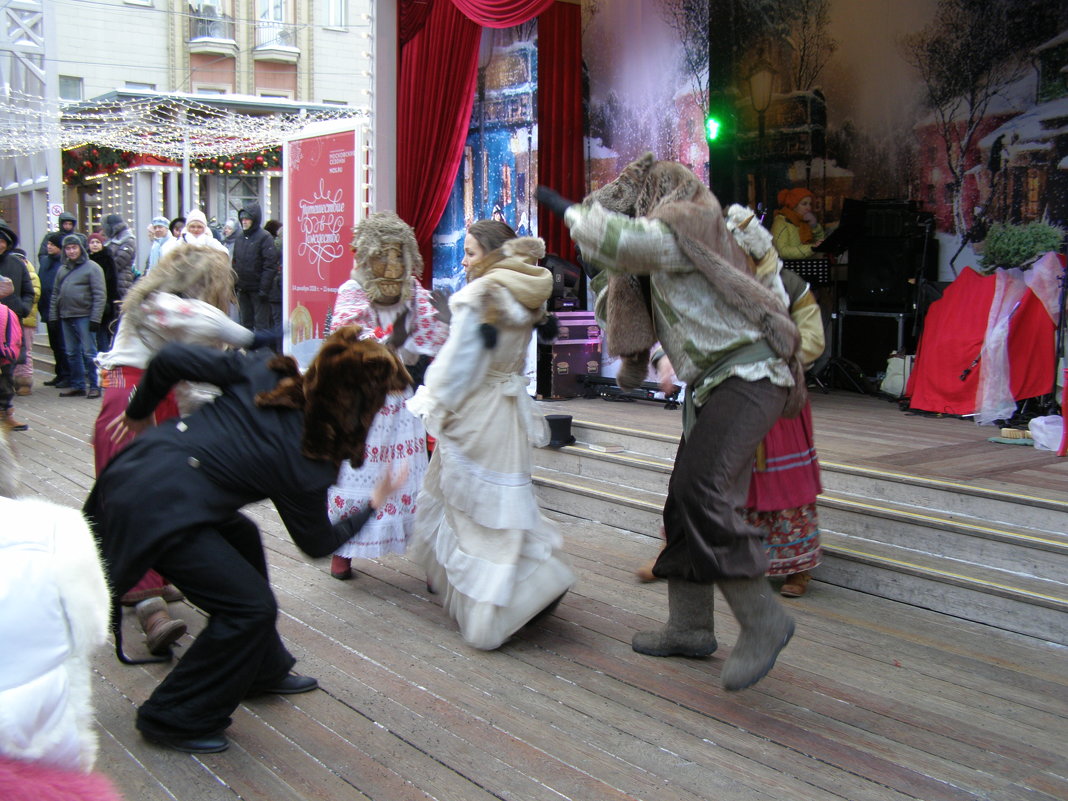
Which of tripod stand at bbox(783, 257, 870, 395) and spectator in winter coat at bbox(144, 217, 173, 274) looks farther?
spectator in winter coat at bbox(144, 217, 173, 274)

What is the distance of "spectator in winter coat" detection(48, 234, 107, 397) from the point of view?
11.0 metres

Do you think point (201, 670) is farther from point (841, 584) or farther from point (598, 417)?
point (598, 417)

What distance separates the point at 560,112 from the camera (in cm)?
948

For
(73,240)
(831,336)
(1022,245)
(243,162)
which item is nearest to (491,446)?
(1022,245)

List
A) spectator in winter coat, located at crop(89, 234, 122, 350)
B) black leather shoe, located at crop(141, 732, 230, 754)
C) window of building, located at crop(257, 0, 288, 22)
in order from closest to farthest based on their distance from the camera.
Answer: black leather shoe, located at crop(141, 732, 230, 754)
spectator in winter coat, located at crop(89, 234, 122, 350)
window of building, located at crop(257, 0, 288, 22)

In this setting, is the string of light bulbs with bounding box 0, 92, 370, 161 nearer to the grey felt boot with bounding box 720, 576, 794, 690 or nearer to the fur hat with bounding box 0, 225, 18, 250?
the fur hat with bounding box 0, 225, 18, 250

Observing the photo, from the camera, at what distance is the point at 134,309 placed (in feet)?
12.6

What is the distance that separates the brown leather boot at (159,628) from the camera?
3748 mm

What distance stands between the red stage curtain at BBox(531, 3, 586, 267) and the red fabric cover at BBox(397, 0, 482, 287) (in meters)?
0.70

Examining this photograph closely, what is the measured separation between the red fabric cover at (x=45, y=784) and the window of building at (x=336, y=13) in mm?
33147

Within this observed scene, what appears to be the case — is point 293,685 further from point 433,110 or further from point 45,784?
point 433,110

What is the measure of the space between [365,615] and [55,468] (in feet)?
13.3

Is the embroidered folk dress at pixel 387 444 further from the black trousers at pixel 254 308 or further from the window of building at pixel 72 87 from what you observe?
the window of building at pixel 72 87

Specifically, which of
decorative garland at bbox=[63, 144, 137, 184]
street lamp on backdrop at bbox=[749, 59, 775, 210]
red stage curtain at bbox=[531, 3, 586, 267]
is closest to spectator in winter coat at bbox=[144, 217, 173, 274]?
red stage curtain at bbox=[531, 3, 586, 267]
